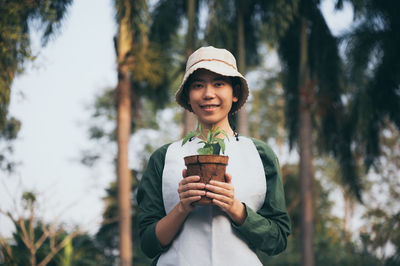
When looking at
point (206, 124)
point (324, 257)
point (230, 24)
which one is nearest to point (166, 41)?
point (230, 24)

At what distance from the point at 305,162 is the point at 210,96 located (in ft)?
30.6

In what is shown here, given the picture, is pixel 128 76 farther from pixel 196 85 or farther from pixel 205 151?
pixel 205 151

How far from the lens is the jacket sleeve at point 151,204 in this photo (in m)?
2.17

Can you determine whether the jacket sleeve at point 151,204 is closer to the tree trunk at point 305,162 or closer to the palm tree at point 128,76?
the palm tree at point 128,76

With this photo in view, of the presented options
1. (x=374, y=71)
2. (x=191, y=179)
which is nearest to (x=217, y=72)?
(x=191, y=179)

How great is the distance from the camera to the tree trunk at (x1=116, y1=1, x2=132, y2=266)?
10.3 metres

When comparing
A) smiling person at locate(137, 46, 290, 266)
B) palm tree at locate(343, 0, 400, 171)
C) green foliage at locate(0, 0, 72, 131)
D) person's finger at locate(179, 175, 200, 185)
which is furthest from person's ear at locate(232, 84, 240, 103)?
palm tree at locate(343, 0, 400, 171)

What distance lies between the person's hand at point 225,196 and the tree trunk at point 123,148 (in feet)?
28.0

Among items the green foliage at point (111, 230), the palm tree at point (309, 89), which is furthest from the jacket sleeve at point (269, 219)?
the green foliage at point (111, 230)

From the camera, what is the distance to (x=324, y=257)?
15.8m

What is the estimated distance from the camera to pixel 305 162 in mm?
11281

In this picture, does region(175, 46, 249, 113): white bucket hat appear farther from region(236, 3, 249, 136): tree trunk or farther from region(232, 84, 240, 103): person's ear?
region(236, 3, 249, 136): tree trunk

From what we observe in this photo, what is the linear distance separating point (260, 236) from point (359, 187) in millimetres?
11334

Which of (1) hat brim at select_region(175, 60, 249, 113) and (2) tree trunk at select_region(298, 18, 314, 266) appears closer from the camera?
(1) hat brim at select_region(175, 60, 249, 113)
